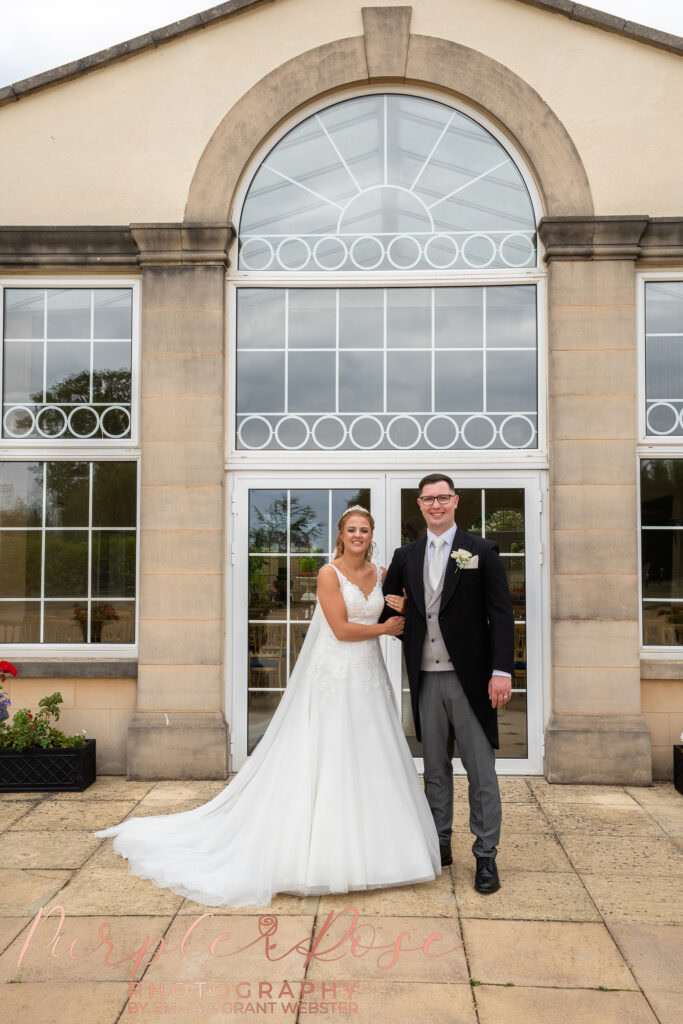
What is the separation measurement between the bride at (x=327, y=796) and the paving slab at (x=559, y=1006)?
0.93m

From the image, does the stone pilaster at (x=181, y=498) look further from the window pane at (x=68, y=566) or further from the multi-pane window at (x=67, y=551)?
the window pane at (x=68, y=566)

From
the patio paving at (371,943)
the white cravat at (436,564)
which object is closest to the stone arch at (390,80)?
the white cravat at (436,564)

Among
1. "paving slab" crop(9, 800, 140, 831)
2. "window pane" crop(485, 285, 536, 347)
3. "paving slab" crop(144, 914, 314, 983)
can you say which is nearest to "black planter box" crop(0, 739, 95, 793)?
"paving slab" crop(9, 800, 140, 831)

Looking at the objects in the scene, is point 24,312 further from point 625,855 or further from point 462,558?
point 625,855

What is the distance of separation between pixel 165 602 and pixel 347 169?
3519 mm

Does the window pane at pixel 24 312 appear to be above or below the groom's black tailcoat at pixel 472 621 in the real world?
above

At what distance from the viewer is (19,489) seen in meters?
6.12

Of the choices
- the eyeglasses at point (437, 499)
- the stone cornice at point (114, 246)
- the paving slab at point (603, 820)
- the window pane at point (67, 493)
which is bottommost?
the paving slab at point (603, 820)

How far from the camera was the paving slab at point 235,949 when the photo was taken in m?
3.04

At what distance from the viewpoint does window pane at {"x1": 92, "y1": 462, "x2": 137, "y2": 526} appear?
607 cm

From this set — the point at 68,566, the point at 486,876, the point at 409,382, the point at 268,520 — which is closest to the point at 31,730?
the point at 68,566

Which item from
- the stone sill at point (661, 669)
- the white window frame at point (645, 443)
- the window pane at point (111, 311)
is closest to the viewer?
the stone sill at point (661, 669)

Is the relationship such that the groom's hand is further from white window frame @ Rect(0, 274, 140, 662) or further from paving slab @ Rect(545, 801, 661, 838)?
white window frame @ Rect(0, 274, 140, 662)

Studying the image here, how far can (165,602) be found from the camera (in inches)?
229
